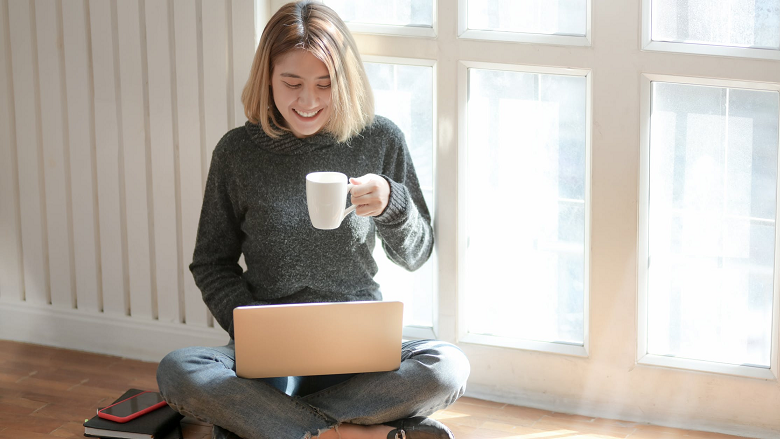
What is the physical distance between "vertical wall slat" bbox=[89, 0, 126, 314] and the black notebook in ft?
1.69

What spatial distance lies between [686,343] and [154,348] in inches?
52.6

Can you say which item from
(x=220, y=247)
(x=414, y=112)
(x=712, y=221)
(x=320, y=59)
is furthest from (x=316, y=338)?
(x=712, y=221)

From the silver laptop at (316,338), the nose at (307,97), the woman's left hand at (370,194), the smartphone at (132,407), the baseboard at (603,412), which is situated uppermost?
the nose at (307,97)

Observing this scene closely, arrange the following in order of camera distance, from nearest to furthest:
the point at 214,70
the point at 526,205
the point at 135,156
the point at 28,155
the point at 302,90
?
the point at 302,90
the point at 526,205
the point at 214,70
the point at 135,156
the point at 28,155

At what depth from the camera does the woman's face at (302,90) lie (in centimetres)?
175

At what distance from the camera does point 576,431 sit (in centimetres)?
192

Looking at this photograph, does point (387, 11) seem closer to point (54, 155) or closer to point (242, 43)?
point (242, 43)

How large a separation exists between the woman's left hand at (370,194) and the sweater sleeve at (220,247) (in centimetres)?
35

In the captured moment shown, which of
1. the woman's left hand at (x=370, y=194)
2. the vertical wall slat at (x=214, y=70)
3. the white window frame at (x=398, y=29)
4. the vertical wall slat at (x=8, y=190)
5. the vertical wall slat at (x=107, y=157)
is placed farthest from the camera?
the vertical wall slat at (x=8, y=190)

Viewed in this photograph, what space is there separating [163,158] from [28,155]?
420 millimetres

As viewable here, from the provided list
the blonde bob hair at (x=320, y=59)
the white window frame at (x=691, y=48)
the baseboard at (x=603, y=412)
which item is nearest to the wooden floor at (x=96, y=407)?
the baseboard at (x=603, y=412)

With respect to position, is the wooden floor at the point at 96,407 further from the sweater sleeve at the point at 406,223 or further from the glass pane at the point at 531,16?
the glass pane at the point at 531,16

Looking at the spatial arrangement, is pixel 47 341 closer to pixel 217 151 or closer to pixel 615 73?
pixel 217 151

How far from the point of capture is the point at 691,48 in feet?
5.88
